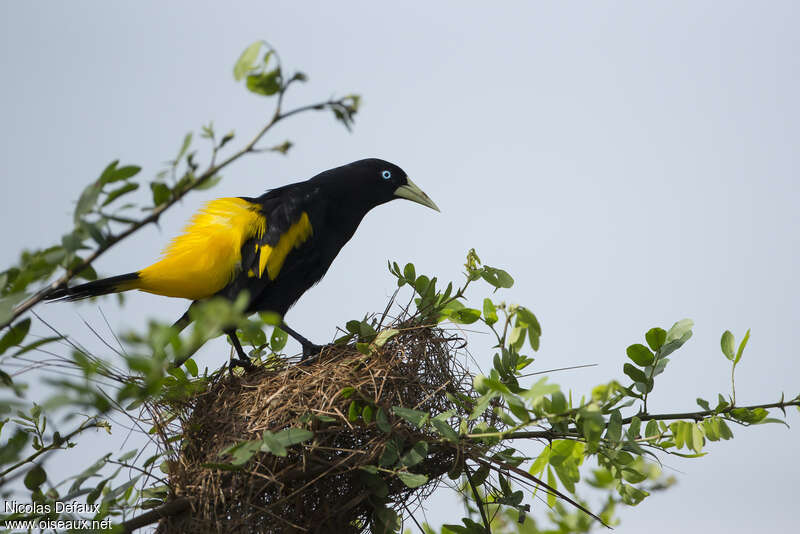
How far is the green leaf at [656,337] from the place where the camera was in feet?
6.83

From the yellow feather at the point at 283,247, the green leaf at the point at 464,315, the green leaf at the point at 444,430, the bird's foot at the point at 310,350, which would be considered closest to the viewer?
the green leaf at the point at 444,430

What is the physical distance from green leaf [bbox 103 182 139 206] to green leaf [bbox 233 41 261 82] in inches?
10.3

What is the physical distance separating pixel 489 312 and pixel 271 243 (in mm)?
1154

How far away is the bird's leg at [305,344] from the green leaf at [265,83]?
4.76 feet

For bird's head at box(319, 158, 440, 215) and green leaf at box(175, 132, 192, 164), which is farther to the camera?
bird's head at box(319, 158, 440, 215)

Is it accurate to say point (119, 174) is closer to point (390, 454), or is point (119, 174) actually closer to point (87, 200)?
point (87, 200)

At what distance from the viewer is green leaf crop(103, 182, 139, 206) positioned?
1.26 meters

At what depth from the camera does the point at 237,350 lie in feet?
9.23

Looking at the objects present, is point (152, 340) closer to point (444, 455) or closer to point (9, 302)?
point (9, 302)

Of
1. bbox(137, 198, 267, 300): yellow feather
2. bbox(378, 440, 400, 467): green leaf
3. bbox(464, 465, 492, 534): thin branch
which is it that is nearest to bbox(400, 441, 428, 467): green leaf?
bbox(378, 440, 400, 467): green leaf

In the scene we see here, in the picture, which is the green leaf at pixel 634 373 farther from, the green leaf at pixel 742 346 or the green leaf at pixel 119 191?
the green leaf at pixel 119 191

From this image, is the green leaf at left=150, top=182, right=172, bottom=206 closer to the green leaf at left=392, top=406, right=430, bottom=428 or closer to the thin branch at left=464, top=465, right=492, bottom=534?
the green leaf at left=392, top=406, right=430, bottom=428

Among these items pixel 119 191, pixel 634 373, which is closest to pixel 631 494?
pixel 634 373

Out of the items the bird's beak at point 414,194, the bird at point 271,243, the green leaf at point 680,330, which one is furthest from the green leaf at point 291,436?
the bird's beak at point 414,194
